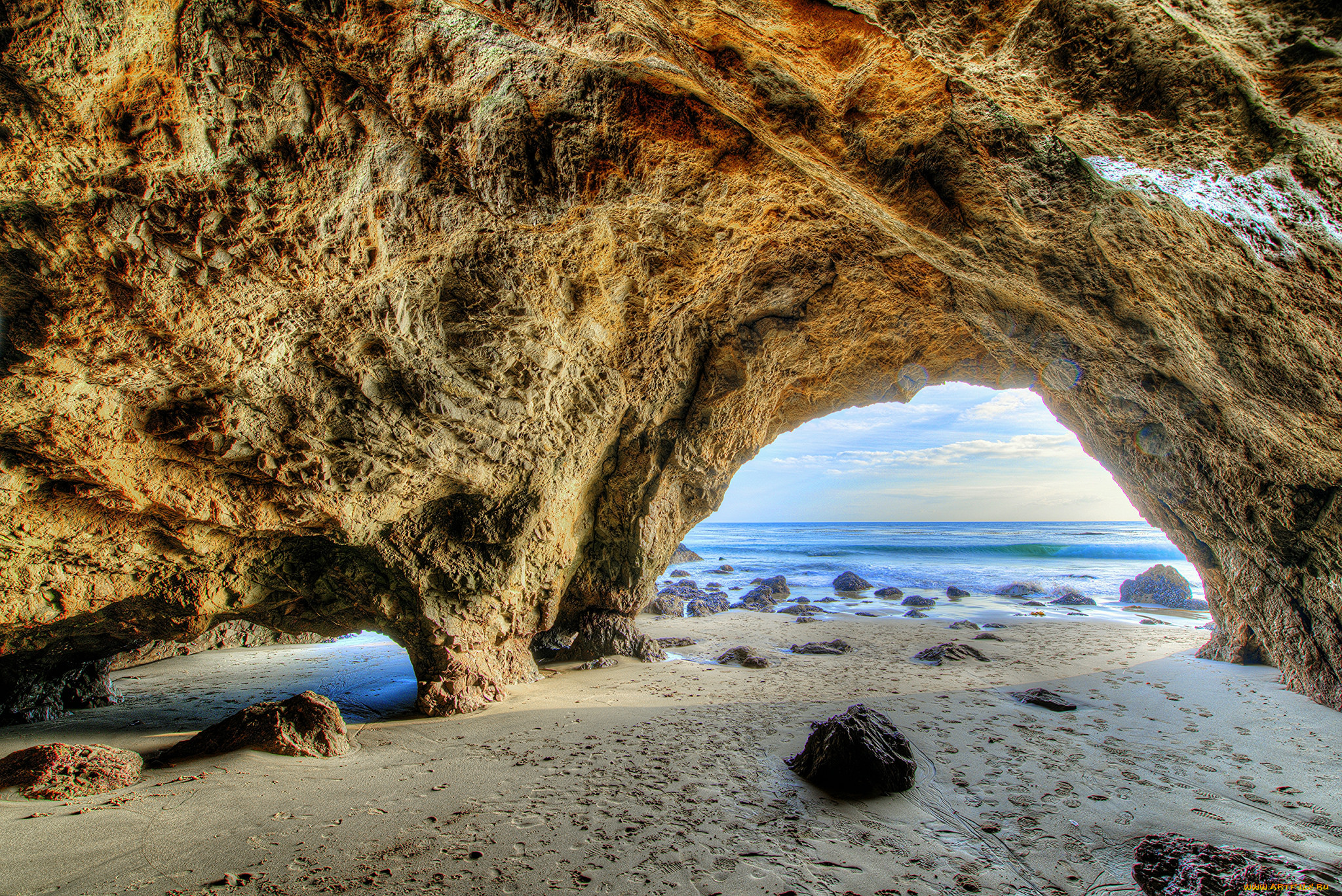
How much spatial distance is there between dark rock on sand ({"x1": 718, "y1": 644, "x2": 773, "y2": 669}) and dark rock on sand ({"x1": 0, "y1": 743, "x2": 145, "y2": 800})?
5627mm

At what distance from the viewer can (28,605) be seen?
146 inches

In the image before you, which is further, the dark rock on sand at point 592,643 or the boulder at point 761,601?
the boulder at point 761,601

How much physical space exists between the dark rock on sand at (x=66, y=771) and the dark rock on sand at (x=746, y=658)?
5.63 meters

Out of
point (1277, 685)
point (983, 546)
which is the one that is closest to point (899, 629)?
point (1277, 685)

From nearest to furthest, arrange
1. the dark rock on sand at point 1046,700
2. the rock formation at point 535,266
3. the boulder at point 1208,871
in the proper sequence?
the rock formation at point 535,266, the boulder at point 1208,871, the dark rock on sand at point 1046,700

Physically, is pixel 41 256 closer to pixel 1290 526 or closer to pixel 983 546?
pixel 1290 526

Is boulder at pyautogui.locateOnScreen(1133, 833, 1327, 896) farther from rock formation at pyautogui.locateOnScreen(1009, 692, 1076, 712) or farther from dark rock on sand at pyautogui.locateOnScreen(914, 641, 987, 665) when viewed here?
dark rock on sand at pyautogui.locateOnScreen(914, 641, 987, 665)

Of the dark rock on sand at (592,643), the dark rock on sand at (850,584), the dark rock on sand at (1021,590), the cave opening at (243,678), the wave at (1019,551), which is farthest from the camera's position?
the wave at (1019,551)

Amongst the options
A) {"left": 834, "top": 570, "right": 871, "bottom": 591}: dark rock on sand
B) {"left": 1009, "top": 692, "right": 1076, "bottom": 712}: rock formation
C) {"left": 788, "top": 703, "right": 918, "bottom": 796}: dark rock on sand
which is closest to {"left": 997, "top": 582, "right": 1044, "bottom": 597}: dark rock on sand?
{"left": 834, "top": 570, "right": 871, "bottom": 591}: dark rock on sand

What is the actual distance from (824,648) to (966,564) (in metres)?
22.5

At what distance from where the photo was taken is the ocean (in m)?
13.9

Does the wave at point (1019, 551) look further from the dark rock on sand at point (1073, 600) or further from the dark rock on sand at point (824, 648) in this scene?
the dark rock on sand at point (824, 648)

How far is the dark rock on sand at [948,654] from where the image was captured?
7277mm

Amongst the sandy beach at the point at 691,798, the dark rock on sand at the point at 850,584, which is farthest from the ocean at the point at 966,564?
the sandy beach at the point at 691,798
